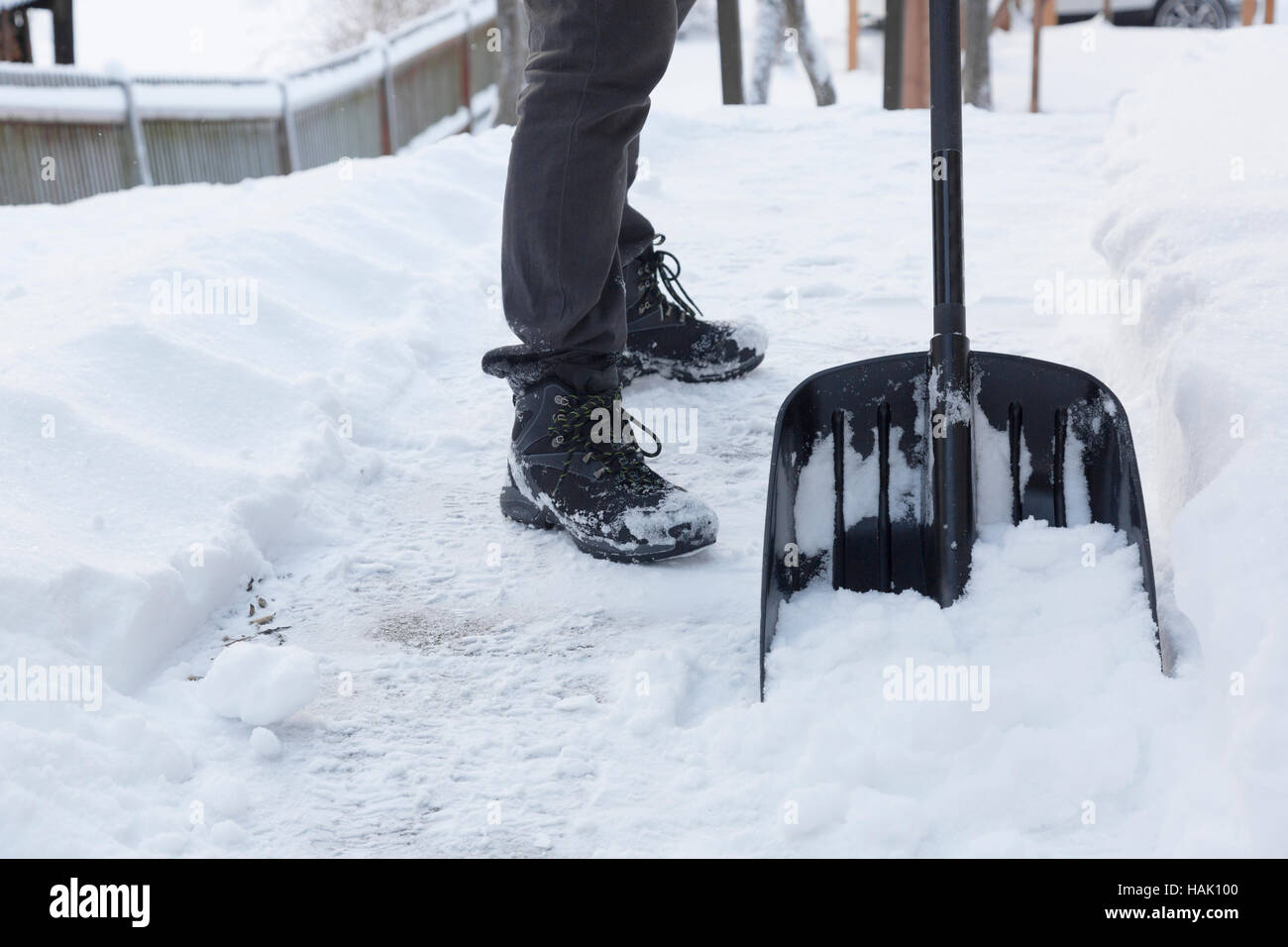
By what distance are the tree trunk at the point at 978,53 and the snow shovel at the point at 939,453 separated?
7874 millimetres

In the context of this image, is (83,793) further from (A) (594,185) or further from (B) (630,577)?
(A) (594,185)

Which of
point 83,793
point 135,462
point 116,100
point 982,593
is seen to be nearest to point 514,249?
point 135,462

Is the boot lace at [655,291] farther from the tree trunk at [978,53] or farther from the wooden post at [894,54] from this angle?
the tree trunk at [978,53]

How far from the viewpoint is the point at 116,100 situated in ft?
20.2

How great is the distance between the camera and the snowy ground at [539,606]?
3.48 ft

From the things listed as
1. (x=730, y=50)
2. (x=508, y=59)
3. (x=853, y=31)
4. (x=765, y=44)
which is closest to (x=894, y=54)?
(x=730, y=50)

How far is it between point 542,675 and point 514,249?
0.66 metres

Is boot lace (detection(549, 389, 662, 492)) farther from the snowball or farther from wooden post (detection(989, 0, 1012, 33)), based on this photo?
wooden post (detection(989, 0, 1012, 33))

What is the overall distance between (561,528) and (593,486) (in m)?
0.12

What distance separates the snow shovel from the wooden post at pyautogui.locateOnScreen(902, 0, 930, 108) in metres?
7.49

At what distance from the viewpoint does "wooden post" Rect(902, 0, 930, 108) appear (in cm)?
847

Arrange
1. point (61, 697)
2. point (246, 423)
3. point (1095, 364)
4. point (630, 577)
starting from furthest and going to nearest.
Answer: point (1095, 364)
point (246, 423)
point (630, 577)
point (61, 697)

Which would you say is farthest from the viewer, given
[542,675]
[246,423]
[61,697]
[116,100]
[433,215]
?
[116,100]

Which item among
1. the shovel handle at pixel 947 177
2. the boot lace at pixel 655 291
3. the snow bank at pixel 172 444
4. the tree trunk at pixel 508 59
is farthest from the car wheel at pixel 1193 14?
the shovel handle at pixel 947 177
